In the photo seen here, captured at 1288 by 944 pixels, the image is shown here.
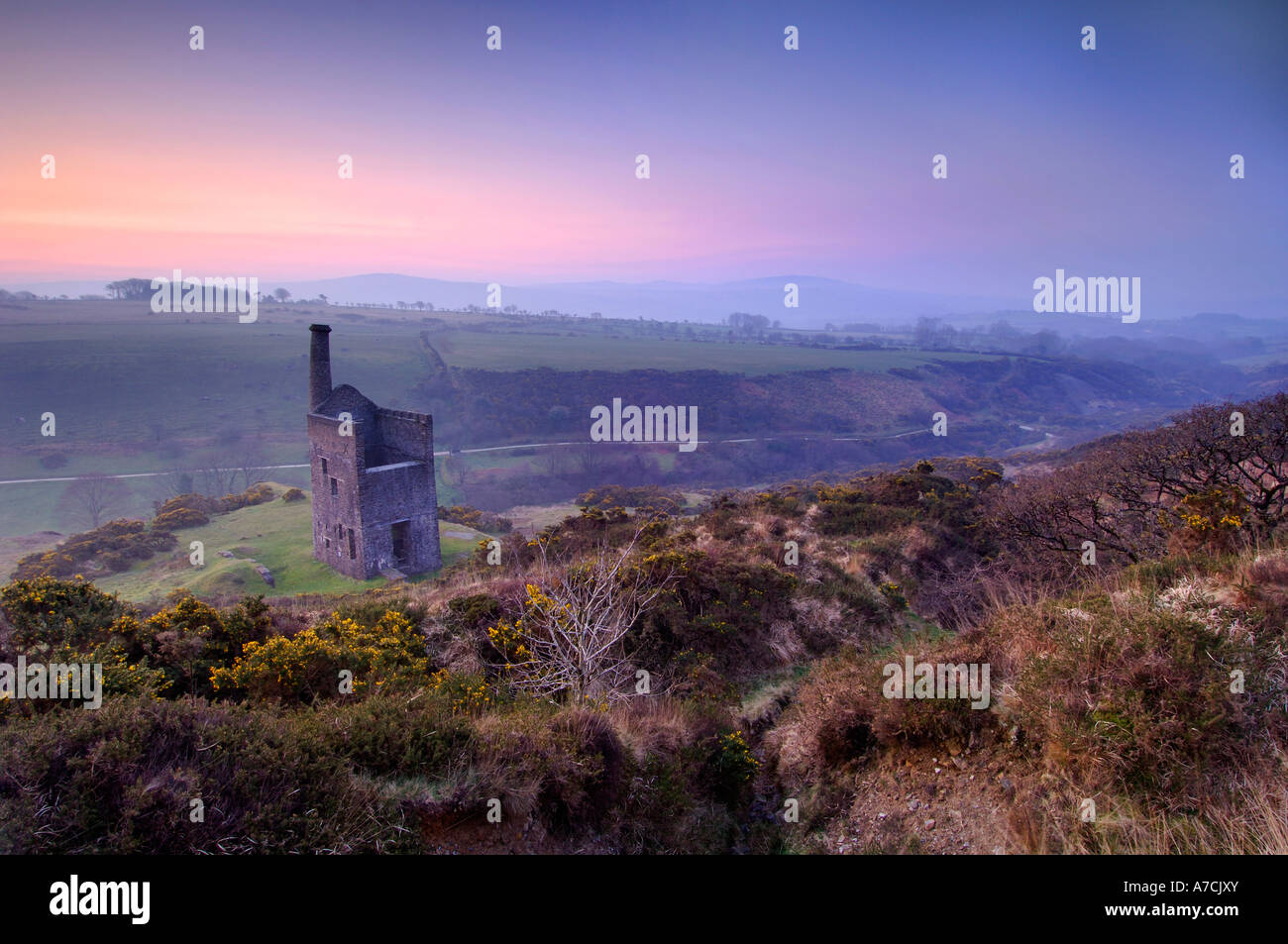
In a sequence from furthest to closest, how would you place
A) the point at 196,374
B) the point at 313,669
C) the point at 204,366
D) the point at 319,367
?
the point at 204,366 → the point at 196,374 → the point at 319,367 → the point at 313,669

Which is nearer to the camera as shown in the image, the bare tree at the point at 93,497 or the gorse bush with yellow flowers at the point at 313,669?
the gorse bush with yellow flowers at the point at 313,669

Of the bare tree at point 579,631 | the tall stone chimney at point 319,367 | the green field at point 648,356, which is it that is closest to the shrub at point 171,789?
the bare tree at point 579,631

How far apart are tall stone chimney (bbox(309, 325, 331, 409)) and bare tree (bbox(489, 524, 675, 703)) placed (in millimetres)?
18176

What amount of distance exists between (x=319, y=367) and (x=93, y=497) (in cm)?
3343

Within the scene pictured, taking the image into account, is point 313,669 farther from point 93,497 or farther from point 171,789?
point 93,497

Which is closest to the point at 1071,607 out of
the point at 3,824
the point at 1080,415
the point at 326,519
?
the point at 3,824

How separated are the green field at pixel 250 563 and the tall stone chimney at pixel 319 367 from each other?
652 cm

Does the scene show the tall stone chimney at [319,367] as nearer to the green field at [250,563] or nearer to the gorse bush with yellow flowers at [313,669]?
the green field at [250,563]

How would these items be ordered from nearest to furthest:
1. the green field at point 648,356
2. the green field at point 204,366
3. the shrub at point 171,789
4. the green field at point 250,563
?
1. the shrub at point 171,789
2. the green field at point 250,563
3. the green field at point 204,366
4. the green field at point 648,356

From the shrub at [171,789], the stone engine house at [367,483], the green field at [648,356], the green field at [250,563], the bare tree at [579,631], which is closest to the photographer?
the shrub at [171,789]

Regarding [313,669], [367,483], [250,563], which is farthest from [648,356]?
[313,669]

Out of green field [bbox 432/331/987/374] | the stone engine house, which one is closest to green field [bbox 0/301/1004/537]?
green field [bbox 432/331/987/374]

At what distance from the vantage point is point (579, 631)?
710 cm

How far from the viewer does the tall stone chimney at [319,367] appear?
24.1 meters
